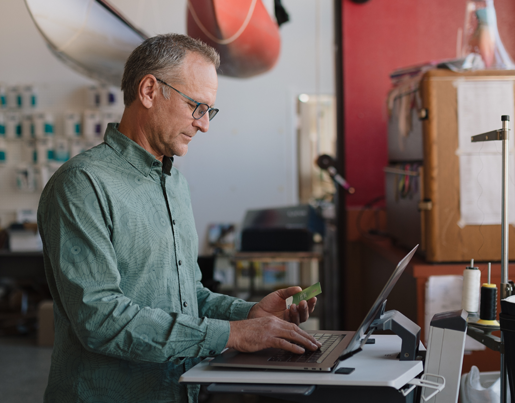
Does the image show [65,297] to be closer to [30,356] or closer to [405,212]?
[405,212]

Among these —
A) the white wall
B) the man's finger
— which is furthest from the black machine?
the white wall

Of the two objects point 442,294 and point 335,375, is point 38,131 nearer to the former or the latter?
point 442,294

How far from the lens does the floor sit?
2.91m

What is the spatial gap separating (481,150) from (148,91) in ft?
3.96

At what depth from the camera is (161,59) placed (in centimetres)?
111

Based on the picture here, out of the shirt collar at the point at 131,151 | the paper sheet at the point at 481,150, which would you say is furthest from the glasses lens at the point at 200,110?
the paper sheet at the point at 481,150

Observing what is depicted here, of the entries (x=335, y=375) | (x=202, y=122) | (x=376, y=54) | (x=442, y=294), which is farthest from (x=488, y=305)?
(x=376, y=54)

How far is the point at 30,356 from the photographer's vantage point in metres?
3.66

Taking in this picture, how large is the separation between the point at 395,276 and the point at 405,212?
1188 mm

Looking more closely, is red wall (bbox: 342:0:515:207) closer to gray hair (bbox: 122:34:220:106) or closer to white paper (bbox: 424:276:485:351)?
white paper (bbox: 424:276:485:351)

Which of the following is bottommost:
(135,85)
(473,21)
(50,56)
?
(135,85)

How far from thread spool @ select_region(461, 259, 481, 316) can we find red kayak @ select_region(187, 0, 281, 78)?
1.80m

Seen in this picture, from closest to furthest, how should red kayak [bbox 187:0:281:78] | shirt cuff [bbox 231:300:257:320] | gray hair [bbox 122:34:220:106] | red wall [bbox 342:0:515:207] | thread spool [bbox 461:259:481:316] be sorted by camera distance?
gray hair [bbox 122:34:220:106], shirt cuff [bbox 231:300:257:320], thread spool [bbox 461:259:481:316], red kayak [bbox 187:0:281:78], red wall [bbox 342:0:515:207]

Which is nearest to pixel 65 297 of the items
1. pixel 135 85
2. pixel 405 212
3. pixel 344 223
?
pixel 135 85
